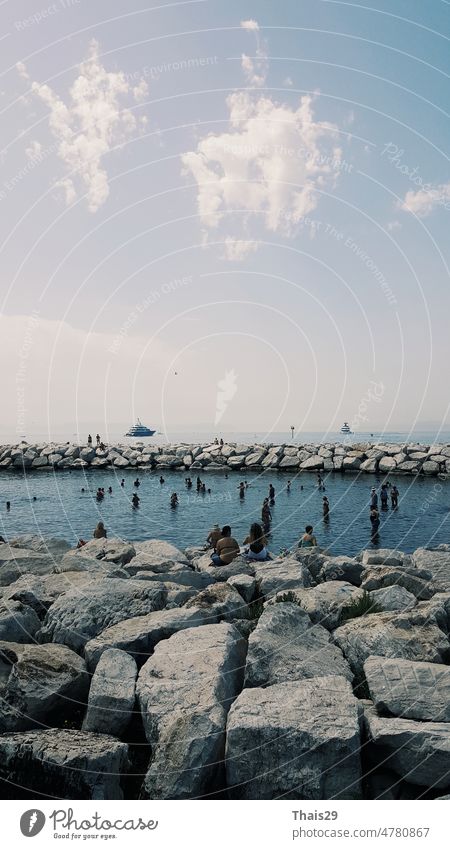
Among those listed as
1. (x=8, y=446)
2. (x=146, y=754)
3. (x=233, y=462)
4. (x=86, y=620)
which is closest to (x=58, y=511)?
(x=233, y=462)

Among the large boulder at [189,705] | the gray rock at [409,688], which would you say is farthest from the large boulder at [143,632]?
the gray rock at [409,688]

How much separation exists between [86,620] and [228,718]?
11.9 ft

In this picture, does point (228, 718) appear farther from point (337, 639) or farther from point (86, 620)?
point (86, 620)

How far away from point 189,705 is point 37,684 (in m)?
2.12

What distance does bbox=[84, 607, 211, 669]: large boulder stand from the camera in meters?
7.57

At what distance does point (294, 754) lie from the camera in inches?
207

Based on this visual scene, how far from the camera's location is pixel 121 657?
7.15 m

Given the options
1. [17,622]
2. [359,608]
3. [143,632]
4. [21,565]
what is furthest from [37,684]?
[21,565]

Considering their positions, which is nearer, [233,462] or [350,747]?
[350,747]

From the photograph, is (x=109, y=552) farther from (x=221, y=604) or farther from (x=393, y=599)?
(x=393, y=599)

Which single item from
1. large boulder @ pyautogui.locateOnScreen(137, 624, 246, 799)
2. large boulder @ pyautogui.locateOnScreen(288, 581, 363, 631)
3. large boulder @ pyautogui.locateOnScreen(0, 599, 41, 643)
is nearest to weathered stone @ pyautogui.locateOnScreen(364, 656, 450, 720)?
large boulder @ pyautogui.locateOnScreen(137, 624, 246, 799)

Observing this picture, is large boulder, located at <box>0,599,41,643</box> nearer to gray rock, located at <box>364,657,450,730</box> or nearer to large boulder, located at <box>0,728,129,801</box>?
large boulder, located at <box>0,728,129,801</box>

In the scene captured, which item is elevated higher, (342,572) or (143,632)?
(143,632)

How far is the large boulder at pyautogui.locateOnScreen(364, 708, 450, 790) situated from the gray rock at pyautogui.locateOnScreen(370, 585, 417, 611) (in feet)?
12.4
